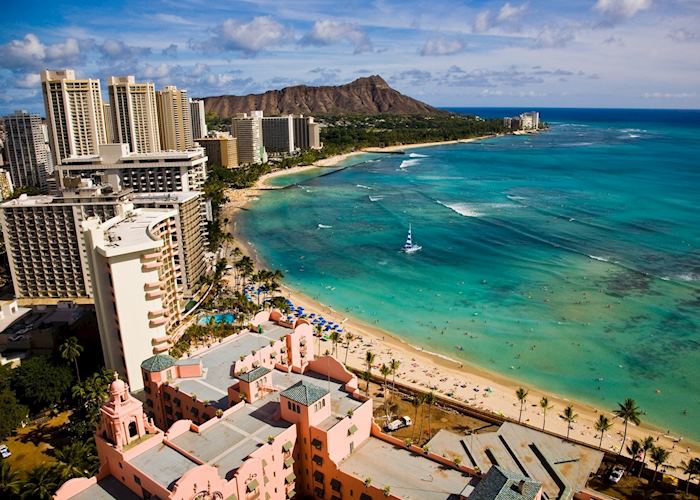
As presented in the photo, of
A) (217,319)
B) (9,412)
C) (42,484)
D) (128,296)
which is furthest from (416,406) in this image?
(9,412)

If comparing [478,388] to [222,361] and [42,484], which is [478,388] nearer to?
[222,361]

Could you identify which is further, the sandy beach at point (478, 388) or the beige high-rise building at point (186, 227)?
the beige high-rise building at point (186, 227)

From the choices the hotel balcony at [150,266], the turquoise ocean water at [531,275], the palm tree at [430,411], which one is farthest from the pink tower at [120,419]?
the turquoise ocean water at [531,275]

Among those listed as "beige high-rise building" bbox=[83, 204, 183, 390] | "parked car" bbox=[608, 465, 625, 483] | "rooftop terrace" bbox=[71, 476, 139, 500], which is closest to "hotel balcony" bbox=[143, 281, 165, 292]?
"beige high-rise building" bbox=[83, 204, 183, 390]

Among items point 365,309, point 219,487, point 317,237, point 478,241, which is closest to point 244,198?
point 317,237

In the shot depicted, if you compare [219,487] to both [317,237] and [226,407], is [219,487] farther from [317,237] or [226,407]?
[317,237]

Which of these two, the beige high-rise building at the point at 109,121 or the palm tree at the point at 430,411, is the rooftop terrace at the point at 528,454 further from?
the beige high-rise building at the point at 109,121
